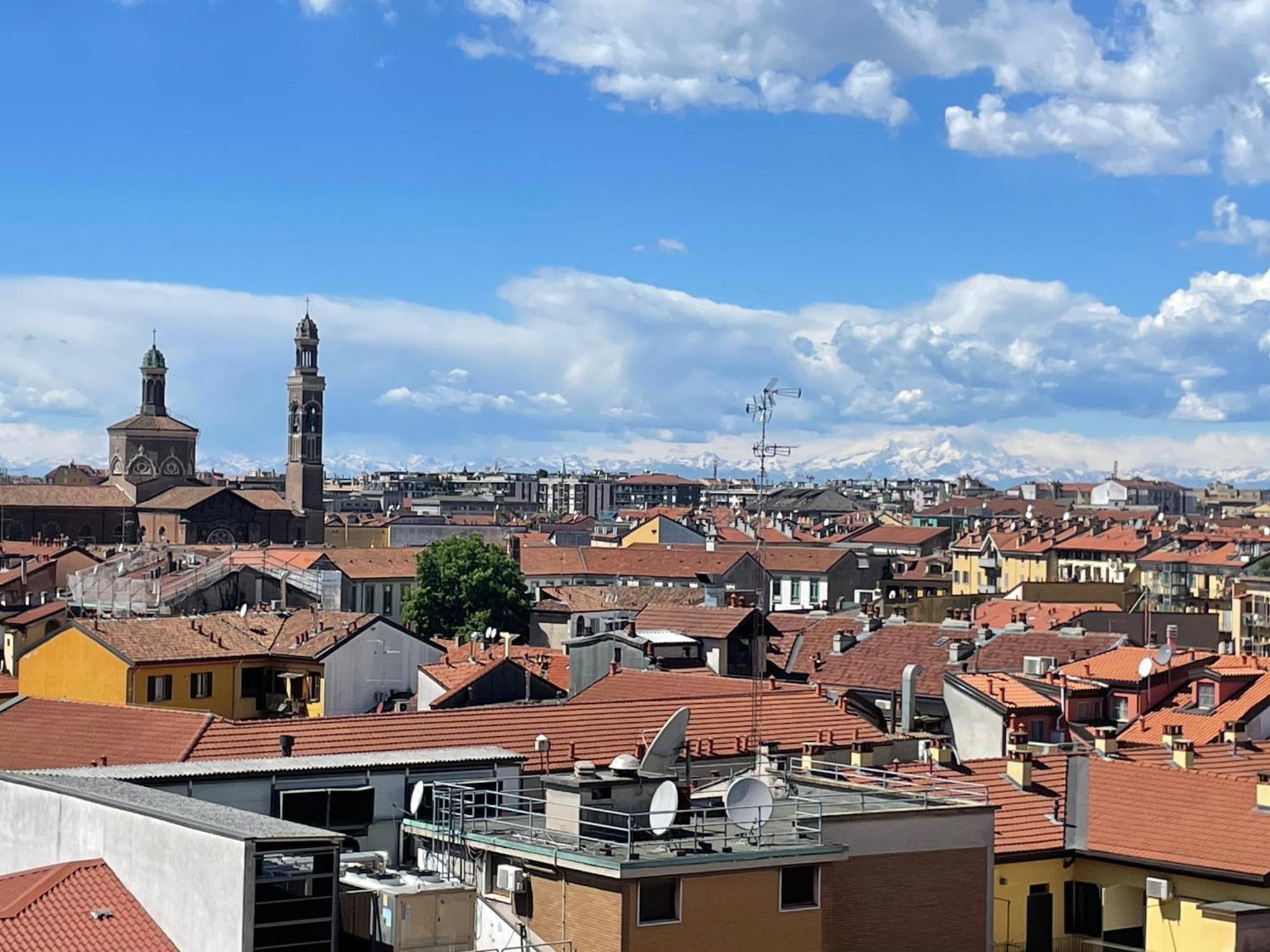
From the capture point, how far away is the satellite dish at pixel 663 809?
15.2m

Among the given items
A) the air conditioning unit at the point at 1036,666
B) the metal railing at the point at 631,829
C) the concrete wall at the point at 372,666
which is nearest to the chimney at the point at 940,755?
the metal railing at the point at 631,829

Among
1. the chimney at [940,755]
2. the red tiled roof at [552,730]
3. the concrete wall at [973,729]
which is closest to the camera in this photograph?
the red tiled roof at [552,730]

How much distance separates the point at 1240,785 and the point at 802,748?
6400 mm

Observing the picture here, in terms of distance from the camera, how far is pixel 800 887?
15.8 m

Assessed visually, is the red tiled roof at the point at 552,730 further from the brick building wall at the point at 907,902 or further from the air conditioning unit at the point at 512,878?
the air conditioning unit at the point at 512,878

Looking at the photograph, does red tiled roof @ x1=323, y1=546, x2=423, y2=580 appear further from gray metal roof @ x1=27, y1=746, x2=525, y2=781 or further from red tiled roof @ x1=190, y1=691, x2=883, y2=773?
gray metal roof @ x1=27, y1=746, x2=525, y2=781

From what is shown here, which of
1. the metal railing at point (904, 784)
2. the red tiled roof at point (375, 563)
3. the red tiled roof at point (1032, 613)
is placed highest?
the red tiled roof at point (375, 563)

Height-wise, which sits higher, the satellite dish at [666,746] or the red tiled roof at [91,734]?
the satellite dish at [666,746]

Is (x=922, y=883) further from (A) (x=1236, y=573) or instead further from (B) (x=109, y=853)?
(A) (x=1236, y=573)

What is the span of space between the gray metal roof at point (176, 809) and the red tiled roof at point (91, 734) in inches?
209

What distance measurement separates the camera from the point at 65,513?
118938 mm

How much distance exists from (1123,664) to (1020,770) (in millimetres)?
17959

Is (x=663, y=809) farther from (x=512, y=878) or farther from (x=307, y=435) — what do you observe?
(x=307, y=435)

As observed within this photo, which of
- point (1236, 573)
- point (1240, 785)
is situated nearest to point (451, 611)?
point (1236, 573)
